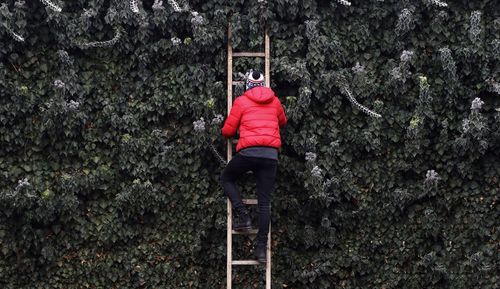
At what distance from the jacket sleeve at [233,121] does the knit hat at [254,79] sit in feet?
0.60

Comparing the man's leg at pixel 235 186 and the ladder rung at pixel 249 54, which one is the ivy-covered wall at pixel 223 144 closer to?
the ladder rung at pixel 249 54

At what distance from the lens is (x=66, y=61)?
704cm

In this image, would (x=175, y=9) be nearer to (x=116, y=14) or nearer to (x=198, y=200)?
(x=116, y=14)

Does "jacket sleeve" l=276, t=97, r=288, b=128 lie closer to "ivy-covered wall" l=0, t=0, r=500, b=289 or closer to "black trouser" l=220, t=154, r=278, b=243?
"ivy-covered wall" l=0, t=0, r=500, b=289

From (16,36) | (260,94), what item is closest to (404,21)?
(260,94)

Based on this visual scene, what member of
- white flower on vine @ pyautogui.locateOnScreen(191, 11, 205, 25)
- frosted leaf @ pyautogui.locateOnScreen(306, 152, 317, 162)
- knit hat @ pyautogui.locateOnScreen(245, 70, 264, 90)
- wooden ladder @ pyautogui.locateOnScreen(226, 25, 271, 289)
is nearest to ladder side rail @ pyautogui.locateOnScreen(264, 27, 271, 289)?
wooden ladder @ pyautogui.locateOnScreen(226, 25, 271, 289)

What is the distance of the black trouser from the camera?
6.53 meters

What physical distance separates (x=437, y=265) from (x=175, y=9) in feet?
10.6

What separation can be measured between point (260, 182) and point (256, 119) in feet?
1.75

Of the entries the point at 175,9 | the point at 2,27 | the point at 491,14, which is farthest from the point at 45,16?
the point at 491,14

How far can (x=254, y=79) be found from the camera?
6.63 meters

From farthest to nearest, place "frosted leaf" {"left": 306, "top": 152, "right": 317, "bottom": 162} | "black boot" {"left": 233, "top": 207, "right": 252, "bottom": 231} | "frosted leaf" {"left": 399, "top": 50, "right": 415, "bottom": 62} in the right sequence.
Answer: "frosted leaf" {"left": 399, "top": 50, "right": 415, "bottom": 62}, "frosted leaf" {"left": 306, "top": 152, "right": 317, "bottom": 162}, "black boot" {"left": 233, "top": 207, "right": 252, "bottom": 231}

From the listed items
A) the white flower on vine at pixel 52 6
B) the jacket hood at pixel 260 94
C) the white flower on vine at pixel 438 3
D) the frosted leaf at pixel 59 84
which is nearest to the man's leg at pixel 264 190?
the jacket hood at pixel 260 94

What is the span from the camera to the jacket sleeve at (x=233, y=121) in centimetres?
659
